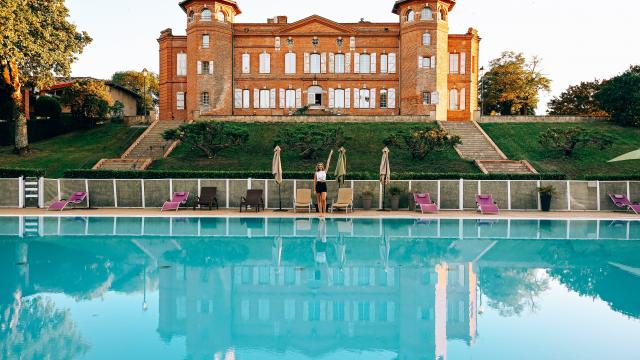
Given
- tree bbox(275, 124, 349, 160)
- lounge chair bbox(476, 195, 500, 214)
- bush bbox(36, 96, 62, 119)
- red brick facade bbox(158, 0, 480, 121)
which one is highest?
red brick facade bbox(158, 0, 480, 121)

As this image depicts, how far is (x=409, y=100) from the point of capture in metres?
40.9

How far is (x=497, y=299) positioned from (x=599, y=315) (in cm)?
139

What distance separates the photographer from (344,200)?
61.6 ft

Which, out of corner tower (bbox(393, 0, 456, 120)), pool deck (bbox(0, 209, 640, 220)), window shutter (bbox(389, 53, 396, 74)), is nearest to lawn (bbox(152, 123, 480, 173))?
pool deck (bbox(0, 209, 640, 220))

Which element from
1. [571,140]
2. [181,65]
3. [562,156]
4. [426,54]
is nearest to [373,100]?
[426,54]

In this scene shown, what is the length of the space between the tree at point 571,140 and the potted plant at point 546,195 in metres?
10.8

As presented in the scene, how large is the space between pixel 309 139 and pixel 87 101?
19.6m

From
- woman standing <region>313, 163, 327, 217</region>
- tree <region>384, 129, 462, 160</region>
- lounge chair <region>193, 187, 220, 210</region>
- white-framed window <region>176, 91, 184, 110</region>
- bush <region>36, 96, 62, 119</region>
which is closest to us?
woman standing <region>313, 163, 327, 217</region>

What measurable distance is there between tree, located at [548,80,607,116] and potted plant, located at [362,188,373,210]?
33489 millimetres

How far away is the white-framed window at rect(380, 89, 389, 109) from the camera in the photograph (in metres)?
42.2

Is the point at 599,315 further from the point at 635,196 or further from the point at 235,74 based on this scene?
the point at 235,74

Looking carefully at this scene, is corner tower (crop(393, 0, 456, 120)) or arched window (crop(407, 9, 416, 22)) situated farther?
arched window (crop(407, 9, 416, 22))

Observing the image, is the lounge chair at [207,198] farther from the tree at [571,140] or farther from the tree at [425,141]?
the tree at [571,140]

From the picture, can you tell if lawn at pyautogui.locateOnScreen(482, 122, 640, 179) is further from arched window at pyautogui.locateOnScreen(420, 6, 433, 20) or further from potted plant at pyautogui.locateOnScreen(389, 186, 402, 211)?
potted plant at pyautogui.locateOnScreen(389, 186, 402, 211)
